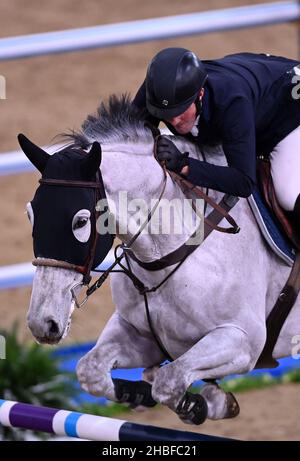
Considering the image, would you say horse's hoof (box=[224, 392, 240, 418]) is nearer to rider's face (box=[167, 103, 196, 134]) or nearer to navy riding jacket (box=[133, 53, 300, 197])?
navy riding jacket (box=[133, 53, 300, 197])

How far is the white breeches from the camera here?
184 inches

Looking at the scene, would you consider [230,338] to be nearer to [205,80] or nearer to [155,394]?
[155,394]

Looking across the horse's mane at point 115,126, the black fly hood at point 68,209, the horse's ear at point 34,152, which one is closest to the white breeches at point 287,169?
the horse's mane at point 115,126

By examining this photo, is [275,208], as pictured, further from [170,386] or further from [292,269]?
[170,386]

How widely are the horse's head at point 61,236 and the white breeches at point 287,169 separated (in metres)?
0.84

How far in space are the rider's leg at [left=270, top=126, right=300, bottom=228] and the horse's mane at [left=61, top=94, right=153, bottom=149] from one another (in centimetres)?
58

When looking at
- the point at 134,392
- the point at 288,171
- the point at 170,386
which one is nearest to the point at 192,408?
the point at 170,386

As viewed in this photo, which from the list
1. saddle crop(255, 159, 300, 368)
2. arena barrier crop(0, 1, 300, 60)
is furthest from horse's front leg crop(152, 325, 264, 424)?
arena barrier crop(0, 1, 300, 60)

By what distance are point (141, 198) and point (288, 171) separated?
2.19 ft

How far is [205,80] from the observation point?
441 centimetres

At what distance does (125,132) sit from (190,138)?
33 centimetres

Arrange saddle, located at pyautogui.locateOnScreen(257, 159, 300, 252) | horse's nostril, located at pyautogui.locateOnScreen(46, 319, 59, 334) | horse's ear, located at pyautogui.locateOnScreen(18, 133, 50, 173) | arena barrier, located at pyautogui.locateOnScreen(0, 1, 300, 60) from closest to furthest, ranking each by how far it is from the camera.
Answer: horse's nostril, located at pyautogui.locateOnScreen(46, 319, 59, 334)
horse's ear, located at pyautogui.locateOnScreen(18, 133, 50, 173)
saddle, located at pyautogui.locateOnScreen(257, 159, 300, 252)
arena barrier, located at pyautogui.locateOnScreen(0, 1, 300, 60)

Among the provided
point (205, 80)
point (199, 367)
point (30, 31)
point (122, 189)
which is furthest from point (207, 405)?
point (30, 31)

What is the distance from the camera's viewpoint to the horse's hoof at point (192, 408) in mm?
4418
